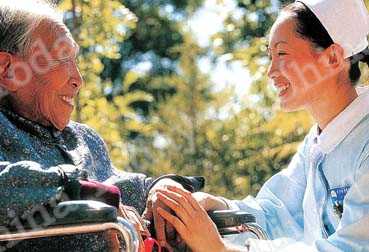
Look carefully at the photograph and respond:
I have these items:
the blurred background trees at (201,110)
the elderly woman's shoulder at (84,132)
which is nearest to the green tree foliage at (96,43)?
the blurred background trees at (201,110)

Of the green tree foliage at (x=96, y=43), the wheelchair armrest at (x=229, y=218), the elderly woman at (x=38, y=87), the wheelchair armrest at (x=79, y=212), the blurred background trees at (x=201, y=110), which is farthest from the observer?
the blurred background trees at (x=201, y=110)

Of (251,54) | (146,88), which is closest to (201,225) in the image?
(251,54)

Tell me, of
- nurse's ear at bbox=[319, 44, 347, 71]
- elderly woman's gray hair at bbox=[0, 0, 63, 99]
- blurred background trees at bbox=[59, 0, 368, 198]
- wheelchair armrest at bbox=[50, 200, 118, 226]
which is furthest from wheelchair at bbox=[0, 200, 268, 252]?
blurred background trees at bbox=[59, 0, 368, 198]

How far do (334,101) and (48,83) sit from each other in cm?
105

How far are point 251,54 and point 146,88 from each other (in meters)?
9.35

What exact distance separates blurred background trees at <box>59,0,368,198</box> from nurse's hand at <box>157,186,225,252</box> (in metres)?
2.49

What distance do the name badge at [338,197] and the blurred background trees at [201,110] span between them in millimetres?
2449

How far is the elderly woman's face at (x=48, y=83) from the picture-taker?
8.95ft

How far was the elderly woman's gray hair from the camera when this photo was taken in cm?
268

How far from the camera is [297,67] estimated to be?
3035 mm

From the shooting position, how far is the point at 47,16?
274 cm

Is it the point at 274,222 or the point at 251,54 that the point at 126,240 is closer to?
the point at 274,222

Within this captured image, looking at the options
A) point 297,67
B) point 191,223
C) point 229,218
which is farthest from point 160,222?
point 297,67

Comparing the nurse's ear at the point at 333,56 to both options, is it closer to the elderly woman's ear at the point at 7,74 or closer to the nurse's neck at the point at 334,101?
the nurse's neck at the point at 334,101
